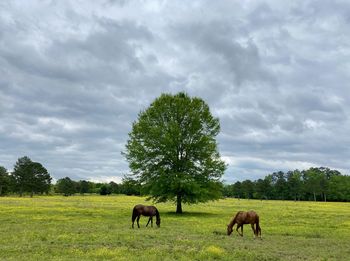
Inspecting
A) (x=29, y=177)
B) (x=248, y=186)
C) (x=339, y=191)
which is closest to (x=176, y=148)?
(x=29, y=177)

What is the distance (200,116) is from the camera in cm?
5406

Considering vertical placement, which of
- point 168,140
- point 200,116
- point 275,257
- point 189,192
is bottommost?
point 275,257

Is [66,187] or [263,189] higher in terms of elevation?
[263,189]

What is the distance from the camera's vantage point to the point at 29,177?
148000mm

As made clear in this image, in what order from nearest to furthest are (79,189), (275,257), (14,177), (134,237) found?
(275,257) → (134,237) → (14,177) → (79,189)

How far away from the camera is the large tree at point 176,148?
5216 cm

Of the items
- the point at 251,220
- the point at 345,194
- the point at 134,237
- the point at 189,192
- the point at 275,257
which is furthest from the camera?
the point at 345,194

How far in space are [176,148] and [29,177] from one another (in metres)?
111

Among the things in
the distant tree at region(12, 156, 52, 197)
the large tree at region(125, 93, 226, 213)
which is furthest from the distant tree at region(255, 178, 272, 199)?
the large tree at region(125, 93, 226, 213)

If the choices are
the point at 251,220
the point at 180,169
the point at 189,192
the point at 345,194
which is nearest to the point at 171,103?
the point at 180,169

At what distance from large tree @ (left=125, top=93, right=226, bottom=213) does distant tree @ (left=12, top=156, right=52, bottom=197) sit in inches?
4181

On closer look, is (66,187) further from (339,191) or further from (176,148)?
(176,148)

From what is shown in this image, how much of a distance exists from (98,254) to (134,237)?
23.6 ft

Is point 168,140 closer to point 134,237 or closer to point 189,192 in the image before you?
point 189,192
